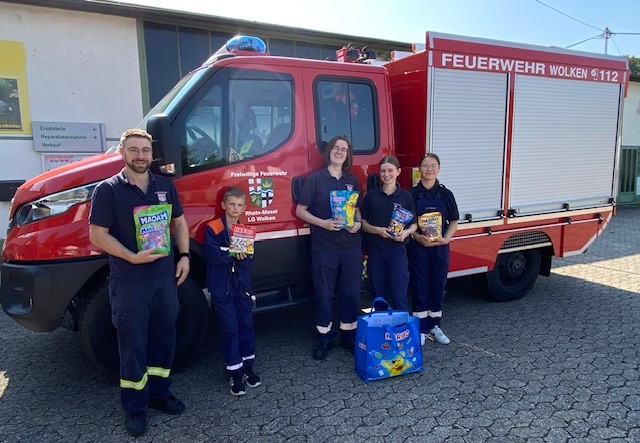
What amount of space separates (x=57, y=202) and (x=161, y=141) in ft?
2.84

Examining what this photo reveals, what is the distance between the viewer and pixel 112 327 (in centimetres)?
332

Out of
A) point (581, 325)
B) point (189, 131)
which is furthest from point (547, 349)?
point (189, 131)

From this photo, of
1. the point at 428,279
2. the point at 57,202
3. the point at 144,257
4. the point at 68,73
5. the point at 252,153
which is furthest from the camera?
the point at 68,73

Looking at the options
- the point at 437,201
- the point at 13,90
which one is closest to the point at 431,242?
the point at 437,201

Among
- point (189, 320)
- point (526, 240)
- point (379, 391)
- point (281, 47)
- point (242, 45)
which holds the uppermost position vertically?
point (281, 47)

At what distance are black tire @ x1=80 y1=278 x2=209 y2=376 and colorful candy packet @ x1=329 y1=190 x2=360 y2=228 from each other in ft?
4.12

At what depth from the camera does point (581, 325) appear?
4.57 meters

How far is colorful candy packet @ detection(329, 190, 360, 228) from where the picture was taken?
11.9 ft

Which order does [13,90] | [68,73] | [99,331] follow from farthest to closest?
[68,73] → [13,90] → [99,331]

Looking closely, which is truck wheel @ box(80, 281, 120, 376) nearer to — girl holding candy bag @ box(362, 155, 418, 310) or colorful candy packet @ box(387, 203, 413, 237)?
girl holding candy bag @ box(362, 155, 418, 310)

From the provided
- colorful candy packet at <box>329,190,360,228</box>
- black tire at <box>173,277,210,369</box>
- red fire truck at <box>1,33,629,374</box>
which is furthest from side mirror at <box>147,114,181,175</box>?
colorful candy packet at <box>329,190,360,228</box>

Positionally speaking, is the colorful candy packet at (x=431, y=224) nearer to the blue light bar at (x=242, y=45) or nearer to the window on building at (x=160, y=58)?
the blue light bar at (x=242, y=45)

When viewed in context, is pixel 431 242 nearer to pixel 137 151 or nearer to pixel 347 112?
pixel 347 112

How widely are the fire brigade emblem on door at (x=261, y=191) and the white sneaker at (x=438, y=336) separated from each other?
1.96 m
